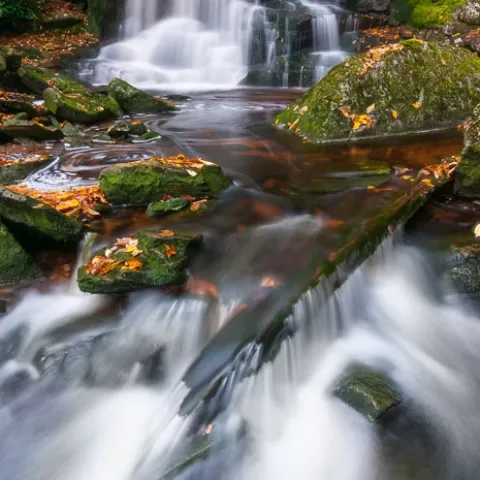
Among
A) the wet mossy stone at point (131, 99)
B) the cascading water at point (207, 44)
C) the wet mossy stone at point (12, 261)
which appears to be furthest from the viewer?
the cascading water at point (207, 44)

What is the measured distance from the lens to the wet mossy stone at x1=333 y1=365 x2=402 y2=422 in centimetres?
302

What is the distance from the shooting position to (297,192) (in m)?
5.12

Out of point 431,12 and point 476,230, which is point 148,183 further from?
point 431,12

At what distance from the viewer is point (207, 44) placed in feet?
44.5

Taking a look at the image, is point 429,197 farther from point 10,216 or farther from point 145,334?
point 10,216

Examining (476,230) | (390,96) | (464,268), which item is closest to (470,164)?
(476,230)

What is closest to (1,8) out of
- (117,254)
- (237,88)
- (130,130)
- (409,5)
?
(237,88)

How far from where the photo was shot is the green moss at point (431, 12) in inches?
493

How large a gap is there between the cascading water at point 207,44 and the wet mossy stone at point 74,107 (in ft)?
12.7

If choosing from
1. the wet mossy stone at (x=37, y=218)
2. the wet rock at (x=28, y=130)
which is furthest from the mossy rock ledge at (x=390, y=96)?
the wet mossy stone at (x=37, y=218)

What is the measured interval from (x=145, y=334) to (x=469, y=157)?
3.30 m

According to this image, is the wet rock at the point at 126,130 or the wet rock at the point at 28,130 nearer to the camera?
the wet rock at the point at 28,130

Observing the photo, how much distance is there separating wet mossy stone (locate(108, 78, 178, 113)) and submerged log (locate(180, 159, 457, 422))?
5.12m

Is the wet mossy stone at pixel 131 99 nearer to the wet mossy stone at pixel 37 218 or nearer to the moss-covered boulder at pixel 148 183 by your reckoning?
the moss-covered boulder at pixel 148 183
